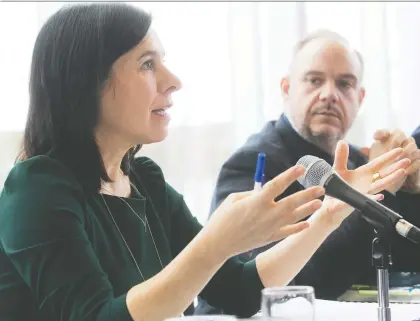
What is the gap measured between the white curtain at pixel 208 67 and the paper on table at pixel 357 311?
915 mm

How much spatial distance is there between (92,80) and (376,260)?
635 mm

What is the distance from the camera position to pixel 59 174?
4.18 feet

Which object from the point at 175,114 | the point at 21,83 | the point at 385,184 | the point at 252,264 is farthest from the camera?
the point at 175,114

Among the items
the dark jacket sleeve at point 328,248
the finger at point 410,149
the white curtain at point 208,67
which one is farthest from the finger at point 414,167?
the white curtain at point 208,67

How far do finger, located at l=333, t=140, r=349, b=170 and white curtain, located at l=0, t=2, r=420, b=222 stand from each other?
956 millimetres

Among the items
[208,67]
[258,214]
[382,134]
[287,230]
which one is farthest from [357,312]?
[208,67]

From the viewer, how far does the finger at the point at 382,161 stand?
4.77ft

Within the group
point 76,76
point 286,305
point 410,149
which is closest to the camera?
point 286,305

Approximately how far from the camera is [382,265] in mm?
1112

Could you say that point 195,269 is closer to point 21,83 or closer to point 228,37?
point 21,83

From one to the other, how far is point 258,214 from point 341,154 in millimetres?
412

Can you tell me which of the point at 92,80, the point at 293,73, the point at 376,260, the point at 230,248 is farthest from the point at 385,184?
the point at 293,73

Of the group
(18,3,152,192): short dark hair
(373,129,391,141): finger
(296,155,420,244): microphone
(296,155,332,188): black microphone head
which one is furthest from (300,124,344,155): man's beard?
(296,155,420,244): microphone

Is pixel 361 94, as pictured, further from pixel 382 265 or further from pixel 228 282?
pixel 382 265
